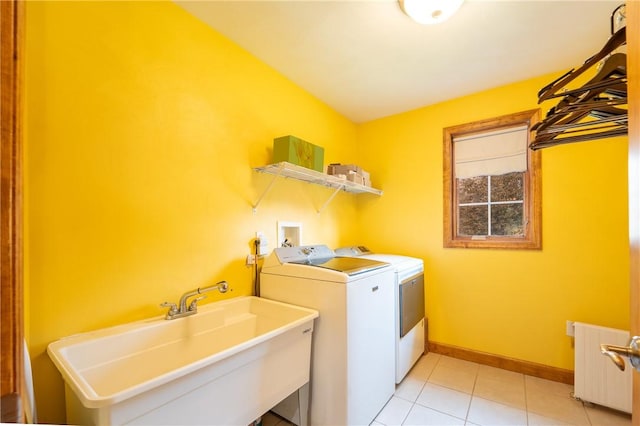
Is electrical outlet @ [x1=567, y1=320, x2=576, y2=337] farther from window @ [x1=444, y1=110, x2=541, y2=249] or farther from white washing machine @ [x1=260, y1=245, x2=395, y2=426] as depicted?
white washing machine @ [x1=260, y1=245, x2=395, y2=426]

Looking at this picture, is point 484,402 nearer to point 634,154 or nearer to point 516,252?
point 516,252

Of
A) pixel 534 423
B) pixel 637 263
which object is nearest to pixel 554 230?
pixel 534 423

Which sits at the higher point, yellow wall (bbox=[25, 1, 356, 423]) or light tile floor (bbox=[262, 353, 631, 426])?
yellow wall (bbox=[25, 1, 356, 423])

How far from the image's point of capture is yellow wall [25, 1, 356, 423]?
3.56ft

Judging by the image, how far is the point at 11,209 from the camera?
39cm

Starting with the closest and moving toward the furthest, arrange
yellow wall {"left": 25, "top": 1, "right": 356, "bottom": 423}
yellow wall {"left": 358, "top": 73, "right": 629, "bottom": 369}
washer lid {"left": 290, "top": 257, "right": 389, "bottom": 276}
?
yellow wall {"left": 25, "top": 1, "right": 356, "bottom": 423}, washer lid {"left": 290, "top": 257, "right": 389, "bottom": 276}, yellow wall {"left": 358, "top": 73, "right": 629, "bottom": 369}

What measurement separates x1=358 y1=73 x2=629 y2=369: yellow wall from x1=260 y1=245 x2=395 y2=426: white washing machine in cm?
104

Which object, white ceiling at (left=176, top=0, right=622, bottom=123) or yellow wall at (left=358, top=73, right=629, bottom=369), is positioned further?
yellow wall at (left=358, top=73, right=629, bottom=369)

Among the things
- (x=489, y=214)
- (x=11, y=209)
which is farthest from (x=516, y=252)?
(x=11, y=209)

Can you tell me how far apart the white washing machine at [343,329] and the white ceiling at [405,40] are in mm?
1496

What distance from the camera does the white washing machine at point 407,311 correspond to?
81.1 inches

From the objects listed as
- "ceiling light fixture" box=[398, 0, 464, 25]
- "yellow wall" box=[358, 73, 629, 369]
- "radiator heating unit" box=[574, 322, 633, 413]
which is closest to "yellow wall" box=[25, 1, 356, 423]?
"ceiling light fixture" box=[398, 0, 464, 25]

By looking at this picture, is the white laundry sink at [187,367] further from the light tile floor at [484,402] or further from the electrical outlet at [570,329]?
the electrical outlet at [570,329]

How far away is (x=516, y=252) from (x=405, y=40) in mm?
1976
